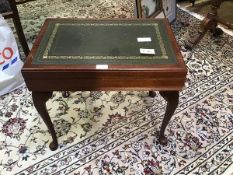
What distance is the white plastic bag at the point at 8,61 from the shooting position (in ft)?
5.13

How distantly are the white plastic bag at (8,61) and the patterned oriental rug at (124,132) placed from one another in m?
0.07

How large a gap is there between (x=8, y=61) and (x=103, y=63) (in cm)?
87

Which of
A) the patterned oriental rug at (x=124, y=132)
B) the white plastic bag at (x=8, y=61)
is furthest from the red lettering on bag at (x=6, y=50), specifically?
the patterned oriental rug at (x=124, y=132)

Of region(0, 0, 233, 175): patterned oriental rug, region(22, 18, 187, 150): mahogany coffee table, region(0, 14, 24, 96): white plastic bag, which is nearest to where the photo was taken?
region(22, 18, 187, 150): mahogany coffee table

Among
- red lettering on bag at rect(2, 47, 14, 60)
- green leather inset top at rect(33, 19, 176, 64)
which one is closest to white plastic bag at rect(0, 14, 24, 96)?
red lettering on bag at rect(2, 47, 14, 60)

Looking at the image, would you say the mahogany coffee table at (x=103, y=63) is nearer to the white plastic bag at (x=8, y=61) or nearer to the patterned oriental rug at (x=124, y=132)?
the patterned oriental rug at (x=124, y=132)

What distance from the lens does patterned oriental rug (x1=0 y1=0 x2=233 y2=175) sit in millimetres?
1293

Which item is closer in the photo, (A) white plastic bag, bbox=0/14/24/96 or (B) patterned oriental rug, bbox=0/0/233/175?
(B) patterned oriental rug, bbox=0/0/233/175

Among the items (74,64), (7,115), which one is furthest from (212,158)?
(7,115)

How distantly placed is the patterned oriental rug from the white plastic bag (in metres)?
0.07

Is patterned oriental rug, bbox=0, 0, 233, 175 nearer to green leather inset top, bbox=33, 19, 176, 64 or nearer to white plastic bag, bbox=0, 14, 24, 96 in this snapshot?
white plastic bag, bbox=0, 14, 24, 96

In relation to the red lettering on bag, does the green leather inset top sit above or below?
above

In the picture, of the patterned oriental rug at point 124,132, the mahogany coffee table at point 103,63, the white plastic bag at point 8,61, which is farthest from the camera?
the white plastic bag at point 8,61

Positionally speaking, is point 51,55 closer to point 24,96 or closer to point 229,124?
point 24,96
